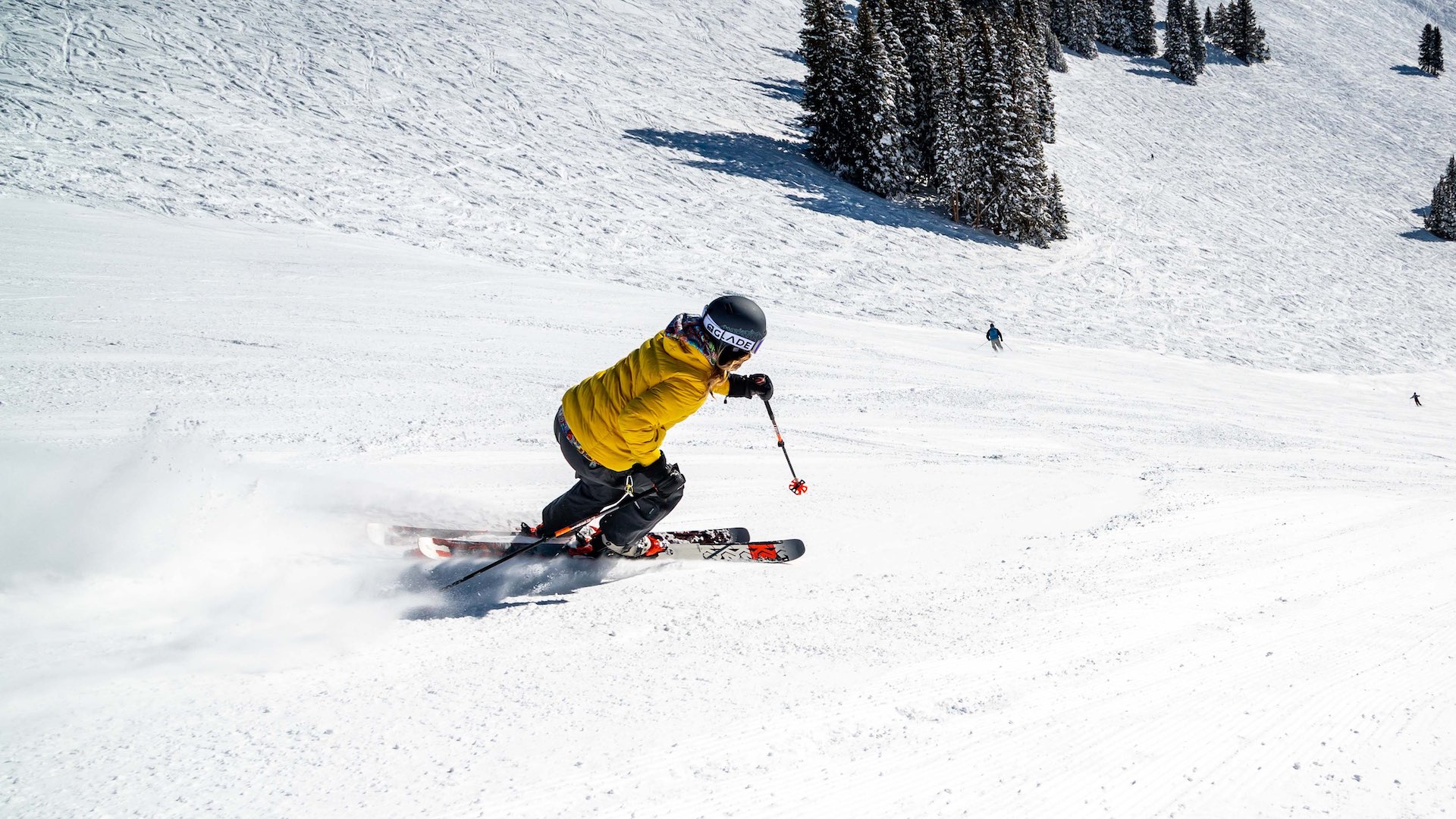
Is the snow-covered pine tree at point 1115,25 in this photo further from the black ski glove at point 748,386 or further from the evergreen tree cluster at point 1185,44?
the black ski glove at point 748,386

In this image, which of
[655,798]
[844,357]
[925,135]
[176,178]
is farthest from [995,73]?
[655,798]

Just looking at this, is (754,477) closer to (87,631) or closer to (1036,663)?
(1036,663)

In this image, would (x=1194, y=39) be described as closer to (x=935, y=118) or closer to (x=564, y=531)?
(x=935, y=118)

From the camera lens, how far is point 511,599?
429cm

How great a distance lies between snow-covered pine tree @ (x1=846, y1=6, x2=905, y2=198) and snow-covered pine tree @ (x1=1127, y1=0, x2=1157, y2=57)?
174 ft

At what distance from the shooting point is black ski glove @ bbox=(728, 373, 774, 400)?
4574 millimetres

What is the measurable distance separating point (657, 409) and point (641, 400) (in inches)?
3.9

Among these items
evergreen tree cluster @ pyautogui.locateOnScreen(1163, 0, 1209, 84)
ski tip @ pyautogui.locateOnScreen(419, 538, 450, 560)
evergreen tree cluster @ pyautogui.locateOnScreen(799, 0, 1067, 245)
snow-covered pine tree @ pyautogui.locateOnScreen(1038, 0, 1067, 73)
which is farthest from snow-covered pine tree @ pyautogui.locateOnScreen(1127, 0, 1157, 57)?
ski tip @ pyautogui.locateOnScreen(419, 538, 450, 560)

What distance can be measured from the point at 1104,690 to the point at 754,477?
3.73m

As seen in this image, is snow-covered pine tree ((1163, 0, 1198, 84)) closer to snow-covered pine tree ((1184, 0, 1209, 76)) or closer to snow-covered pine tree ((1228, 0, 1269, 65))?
snow-covered pine tree ((1184, 0, 1209, 76))

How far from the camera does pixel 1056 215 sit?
33.2 meters

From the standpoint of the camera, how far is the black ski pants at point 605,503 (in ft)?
14.5

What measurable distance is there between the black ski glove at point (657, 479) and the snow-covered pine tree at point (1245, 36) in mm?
91619

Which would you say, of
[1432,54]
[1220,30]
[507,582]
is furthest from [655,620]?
[1432,54]
